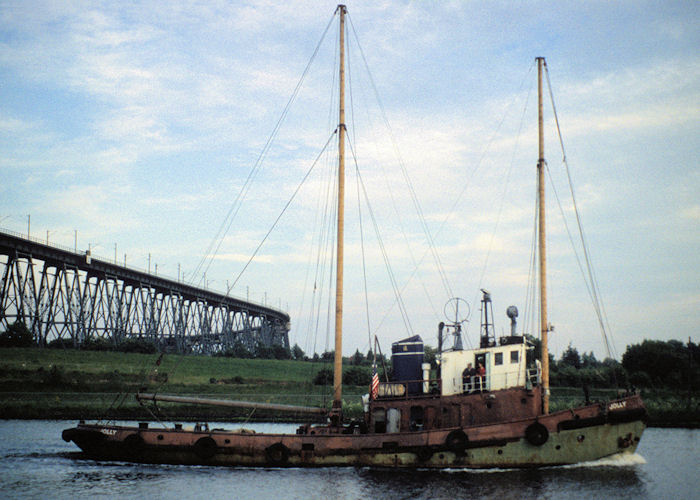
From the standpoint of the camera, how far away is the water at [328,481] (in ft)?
87.9

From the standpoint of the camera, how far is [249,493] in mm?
27016

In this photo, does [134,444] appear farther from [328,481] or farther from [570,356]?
[570,356]

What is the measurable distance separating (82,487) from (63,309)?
66.1 metres

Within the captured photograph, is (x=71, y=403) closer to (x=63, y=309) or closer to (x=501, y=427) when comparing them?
(x=63, y=309)

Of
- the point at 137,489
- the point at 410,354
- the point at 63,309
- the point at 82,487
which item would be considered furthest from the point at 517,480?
the point at 63,309

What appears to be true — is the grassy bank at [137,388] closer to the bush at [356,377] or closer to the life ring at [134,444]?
the bush at [356,377]

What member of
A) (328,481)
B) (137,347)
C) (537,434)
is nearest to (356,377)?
(137,347)

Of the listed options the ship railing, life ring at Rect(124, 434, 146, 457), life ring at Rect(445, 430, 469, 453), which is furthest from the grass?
life ring at Rect(445, 430, 469, 453)

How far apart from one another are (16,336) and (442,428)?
6515 cm

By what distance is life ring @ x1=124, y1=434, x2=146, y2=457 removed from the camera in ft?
108

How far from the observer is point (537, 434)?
99.5 feet

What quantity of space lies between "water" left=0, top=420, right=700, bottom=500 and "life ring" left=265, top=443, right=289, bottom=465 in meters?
0.57

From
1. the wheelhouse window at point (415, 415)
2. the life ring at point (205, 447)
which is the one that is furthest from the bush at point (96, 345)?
the wheelhouse window at point (415, 415)

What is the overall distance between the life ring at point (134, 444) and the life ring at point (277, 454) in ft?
21.5
